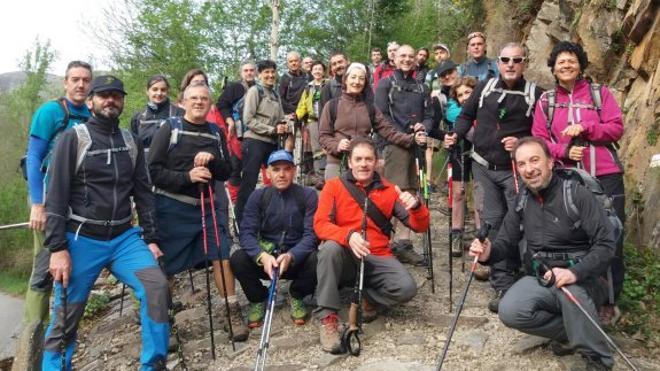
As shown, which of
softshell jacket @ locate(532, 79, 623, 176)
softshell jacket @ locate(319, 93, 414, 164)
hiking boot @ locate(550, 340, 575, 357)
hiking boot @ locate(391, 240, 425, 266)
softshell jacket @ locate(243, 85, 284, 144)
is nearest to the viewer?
hiking boot @ locate(550, 340, 575, 357)

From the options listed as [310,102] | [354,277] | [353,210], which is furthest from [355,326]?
[310,102]

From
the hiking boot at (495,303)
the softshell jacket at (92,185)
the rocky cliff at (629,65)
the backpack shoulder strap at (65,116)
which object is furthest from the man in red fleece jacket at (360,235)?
the rocky cliff at (629,65)

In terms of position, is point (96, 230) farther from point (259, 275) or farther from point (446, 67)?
point (446, 67)

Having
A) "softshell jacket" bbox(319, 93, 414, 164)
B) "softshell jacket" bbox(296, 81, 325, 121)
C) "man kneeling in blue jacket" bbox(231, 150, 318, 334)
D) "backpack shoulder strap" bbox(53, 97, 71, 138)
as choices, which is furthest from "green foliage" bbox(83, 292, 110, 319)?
"softshell jacket" bbox(296, 81, 325, 121)

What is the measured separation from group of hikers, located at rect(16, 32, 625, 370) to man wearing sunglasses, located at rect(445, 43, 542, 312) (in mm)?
16

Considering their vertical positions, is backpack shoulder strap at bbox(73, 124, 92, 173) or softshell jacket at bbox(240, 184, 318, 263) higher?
backpack shoulder strap at bbox(73, 124, 92, 173)

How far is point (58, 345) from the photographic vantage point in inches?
173

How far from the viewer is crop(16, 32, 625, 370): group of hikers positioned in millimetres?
4266

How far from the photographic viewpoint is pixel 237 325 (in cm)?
557

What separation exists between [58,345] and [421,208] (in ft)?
11.9

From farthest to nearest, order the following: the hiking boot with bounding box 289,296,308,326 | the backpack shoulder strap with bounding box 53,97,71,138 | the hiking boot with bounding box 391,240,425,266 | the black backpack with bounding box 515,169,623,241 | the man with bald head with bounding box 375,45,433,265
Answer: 1. the hiking boot with bounding box 391,240,425,266
2. the man with bald head with bounding box 375,45,433,265
3. the hiking boot with bounding box 289,296,308,326
4. the backpack shoulder strap with bounding box 53,97,71,138
5. the black backpack with bounding box 515,169,623,241

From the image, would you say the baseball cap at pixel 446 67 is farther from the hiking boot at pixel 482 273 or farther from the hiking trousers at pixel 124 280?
the hiking trousers at pixel 124 280

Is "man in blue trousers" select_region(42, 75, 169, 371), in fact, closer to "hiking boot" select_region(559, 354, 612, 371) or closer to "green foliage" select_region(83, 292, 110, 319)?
"hiking boot" select_region(559, 354, 612, 371)

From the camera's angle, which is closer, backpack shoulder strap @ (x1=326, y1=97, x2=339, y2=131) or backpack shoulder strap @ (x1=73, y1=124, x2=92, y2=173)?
backpack shoulder strap @ (x1=73, y1=124, x2=92, y2=173)
